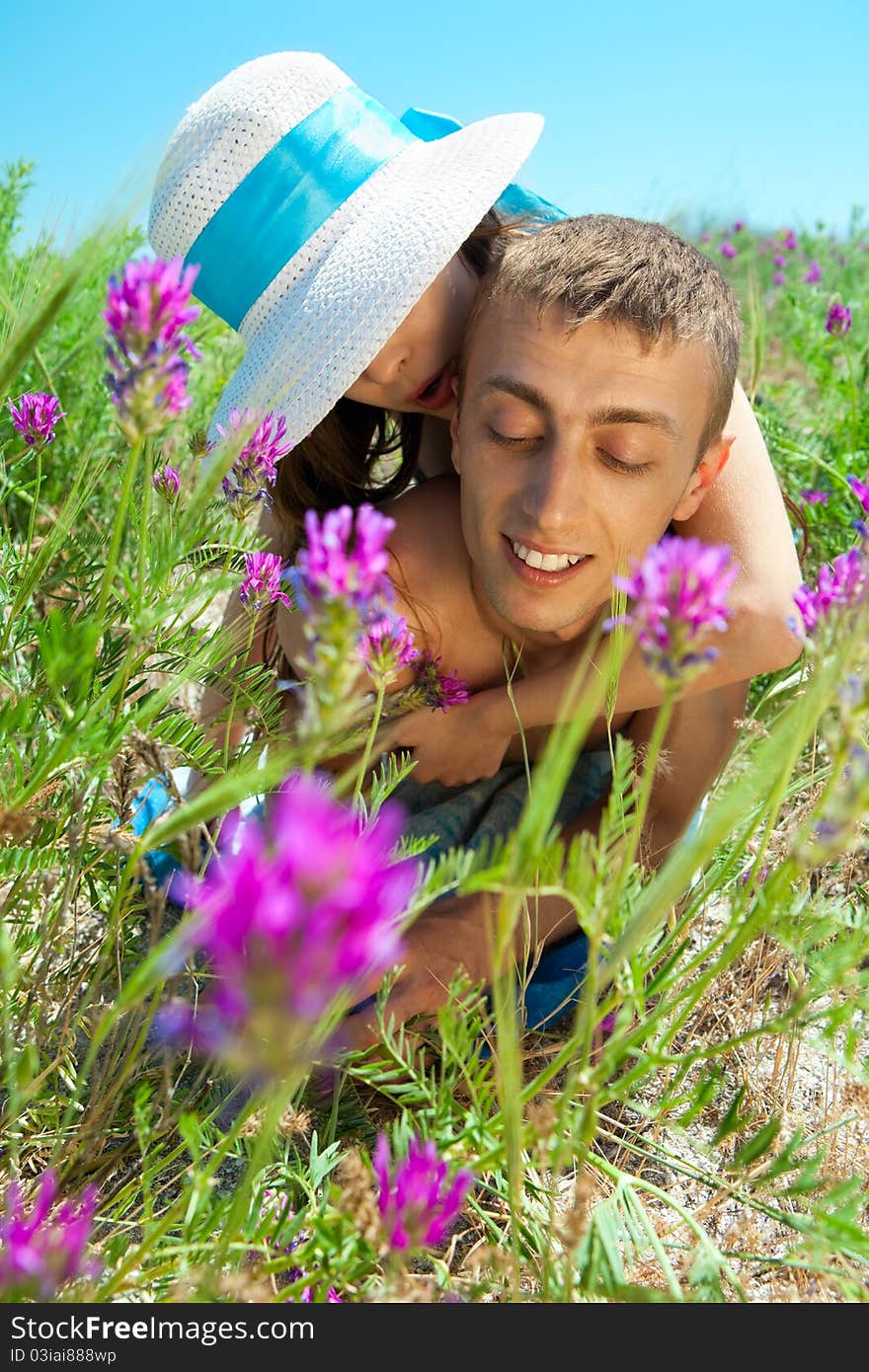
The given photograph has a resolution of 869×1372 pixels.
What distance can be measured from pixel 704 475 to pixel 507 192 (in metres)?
0.79

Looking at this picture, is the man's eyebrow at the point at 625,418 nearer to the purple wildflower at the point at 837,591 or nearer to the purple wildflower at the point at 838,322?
the purple wildflower at the point at 837,591

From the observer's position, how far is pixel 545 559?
1768mm

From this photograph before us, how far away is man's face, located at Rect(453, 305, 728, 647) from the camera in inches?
65.8

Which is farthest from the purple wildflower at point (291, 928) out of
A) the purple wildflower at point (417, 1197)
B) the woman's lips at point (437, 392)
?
the woman's lips at point (437, 392)

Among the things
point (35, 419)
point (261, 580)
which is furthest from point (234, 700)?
point (35, 419)

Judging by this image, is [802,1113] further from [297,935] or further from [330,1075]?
[297,935]

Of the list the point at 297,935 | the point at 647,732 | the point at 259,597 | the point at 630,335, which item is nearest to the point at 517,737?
the point at 647,732

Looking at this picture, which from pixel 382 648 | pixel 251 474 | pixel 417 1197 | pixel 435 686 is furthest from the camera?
pixel 435 686

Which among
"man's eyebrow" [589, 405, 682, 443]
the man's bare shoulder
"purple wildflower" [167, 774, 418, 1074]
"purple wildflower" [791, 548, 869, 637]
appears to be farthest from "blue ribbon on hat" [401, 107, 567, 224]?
"purple wildflower" [167, 774, 418, 1074]

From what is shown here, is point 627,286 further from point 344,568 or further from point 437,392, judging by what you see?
point 344,568

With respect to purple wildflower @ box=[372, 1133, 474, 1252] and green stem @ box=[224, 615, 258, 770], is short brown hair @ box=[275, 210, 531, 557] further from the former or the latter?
purple wildflower @ box=[372, 1133, 474, 1252]

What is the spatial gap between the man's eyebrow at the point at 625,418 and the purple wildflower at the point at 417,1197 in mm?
1119

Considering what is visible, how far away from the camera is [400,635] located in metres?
0.95

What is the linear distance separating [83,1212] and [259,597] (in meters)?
0.67
